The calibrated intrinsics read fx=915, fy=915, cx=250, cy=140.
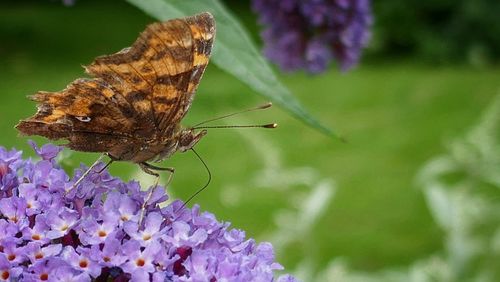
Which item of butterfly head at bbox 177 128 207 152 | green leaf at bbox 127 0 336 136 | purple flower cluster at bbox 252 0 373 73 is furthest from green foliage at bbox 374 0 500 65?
butterfly head at bbox 177 128 207 152

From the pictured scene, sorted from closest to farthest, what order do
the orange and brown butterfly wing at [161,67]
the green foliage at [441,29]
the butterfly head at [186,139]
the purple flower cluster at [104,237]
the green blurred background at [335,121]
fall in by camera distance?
the purple flower cluster at [104,237], the orange and brown butterfly wing at [161,67], the butterfly head at [186,139], the green blurred background at [335,121], the green foliage at [441,29]

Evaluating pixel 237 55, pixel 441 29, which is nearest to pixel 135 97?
pixel 237 55

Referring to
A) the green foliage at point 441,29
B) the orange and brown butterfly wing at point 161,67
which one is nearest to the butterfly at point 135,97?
the orange and brown butterfly wing at point 161,67

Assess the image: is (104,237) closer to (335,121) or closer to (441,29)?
(335,121)

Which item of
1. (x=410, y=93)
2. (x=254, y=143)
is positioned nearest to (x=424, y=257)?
(x=254, y=143)

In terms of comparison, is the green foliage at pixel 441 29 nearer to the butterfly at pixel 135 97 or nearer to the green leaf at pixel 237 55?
the green leaf at pixel 237 55

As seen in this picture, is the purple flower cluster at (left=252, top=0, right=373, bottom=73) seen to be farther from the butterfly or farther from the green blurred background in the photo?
the butterfly
